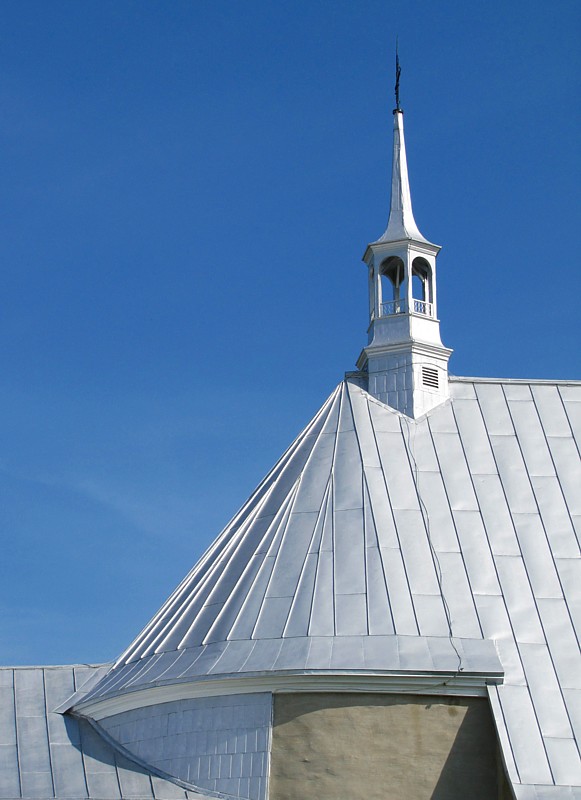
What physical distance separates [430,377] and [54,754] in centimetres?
978

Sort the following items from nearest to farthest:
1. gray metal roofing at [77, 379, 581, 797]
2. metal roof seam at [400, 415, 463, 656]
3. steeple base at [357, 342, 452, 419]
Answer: gray metal roofing at [77, 379, 581, 797], metal roof seam at [400, 415, 463, 656], steeple base at [357, 342, 452, 419]

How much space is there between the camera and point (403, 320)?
26953 millimetres

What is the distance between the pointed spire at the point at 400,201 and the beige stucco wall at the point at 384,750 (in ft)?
36.0

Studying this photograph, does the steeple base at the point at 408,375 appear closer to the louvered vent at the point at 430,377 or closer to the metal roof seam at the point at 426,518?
the louvered vent at the point at 430,377

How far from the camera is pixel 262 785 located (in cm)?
1989

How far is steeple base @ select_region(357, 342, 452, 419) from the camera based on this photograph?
84.2 feet

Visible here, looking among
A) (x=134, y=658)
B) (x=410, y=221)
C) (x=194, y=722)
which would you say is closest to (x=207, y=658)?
(x=194, y=722)

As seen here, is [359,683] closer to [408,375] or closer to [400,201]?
[408,375]

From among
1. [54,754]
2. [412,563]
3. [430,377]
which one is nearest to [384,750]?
[412,563]

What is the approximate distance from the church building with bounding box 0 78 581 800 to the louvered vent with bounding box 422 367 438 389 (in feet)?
0.10

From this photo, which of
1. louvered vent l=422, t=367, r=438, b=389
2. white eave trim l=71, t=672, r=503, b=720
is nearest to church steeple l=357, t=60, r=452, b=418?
louvered vent l=422, t=367, r=438, b=389

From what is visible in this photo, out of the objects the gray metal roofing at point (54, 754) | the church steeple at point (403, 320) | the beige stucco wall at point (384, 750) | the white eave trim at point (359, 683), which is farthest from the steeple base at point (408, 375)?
the gray metal roofing at point (54, 754)

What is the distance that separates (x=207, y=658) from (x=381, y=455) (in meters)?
5.03

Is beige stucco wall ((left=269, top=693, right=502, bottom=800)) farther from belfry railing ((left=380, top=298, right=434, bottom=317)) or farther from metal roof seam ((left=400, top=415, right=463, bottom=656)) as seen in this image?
belfry railing ((left=380, top=298, right=434, bottom=317))
